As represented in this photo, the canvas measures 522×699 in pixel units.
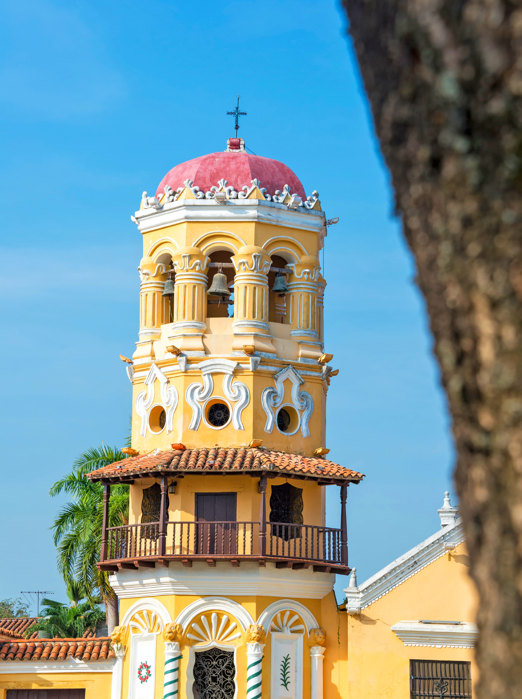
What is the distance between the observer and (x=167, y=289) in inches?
1207

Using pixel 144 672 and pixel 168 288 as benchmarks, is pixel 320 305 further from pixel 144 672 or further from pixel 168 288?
pixel 144 672

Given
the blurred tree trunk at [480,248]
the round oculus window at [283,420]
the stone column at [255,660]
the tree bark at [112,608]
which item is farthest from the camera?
the tree bark at [112,608]

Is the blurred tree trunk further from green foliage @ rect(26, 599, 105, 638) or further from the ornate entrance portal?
green foliage @ rect(26, 599, 105, 638)

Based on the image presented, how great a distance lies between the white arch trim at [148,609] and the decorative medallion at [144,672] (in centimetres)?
110

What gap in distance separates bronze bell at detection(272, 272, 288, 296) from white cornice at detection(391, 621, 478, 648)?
8841mm

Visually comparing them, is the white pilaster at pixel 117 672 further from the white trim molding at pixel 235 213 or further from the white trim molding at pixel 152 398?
the white trim molding at pixel 235 213

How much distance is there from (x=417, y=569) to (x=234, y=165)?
36.7 ft

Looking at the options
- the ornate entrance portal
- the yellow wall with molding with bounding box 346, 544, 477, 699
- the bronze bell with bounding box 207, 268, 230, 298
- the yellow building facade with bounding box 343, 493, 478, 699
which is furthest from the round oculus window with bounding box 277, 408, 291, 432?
the ornate entrance portal

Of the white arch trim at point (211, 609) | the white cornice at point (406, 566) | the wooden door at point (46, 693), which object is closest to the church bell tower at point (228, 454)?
the white arch trim at point (211, 609)

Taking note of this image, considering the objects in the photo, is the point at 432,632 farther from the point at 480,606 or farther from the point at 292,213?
the point at 480,606

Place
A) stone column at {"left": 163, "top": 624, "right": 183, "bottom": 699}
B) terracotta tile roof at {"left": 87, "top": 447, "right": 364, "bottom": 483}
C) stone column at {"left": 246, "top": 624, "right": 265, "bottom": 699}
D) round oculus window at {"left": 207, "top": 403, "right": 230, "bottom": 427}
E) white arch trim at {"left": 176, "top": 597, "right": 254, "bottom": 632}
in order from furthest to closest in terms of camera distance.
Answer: round oculus window at {"left": 207, "top": 403, "right": 230, "bottom": 427}
white arch trim at {"left": 176, "top": 597, "right": 254, "bottom": 632}
terracotta tile roof at {"left": 87, "top": 447, "right": 364, "bottom": 483}
stone column at {"left": 163, "top": 624, "right": 183, "bottom": 699}
stone column at {"left": 246, "top": 624, "right": 265, "bottom": 699}

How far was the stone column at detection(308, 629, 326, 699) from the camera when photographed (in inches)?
1091

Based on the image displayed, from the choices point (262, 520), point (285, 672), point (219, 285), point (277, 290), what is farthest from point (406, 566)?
point (219, 285)

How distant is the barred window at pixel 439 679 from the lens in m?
27.5
